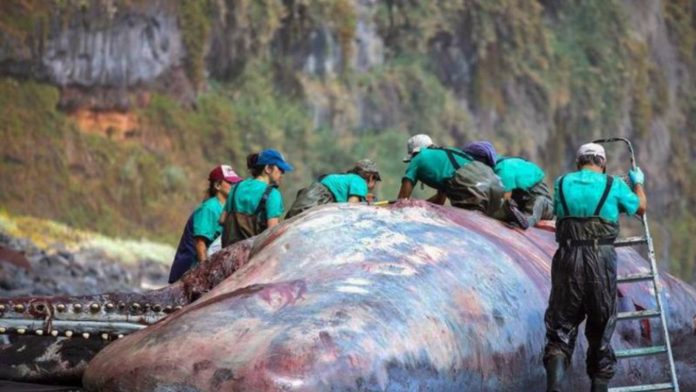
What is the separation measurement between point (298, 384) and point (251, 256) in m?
2.23

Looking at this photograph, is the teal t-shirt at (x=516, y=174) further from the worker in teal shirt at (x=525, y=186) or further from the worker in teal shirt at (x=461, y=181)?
the worker in teal shirt at (x=461, y=181)

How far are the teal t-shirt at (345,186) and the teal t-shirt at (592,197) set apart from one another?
3297 mm

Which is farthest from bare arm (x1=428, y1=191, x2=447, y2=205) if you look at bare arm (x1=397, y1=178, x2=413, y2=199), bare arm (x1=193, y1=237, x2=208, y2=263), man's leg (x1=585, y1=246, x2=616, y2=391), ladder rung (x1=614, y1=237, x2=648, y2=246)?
bare arm (x1=193, y1=237, x2=208, y2=263)

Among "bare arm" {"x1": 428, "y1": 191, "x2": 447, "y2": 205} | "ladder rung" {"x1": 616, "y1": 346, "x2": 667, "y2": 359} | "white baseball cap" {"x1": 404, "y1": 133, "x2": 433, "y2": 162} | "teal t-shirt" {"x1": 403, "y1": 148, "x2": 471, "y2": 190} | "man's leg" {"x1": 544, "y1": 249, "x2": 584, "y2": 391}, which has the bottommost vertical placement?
"ladder rung" {"x1": 616, "y1": 346, "x2": 667, "y2": 359}

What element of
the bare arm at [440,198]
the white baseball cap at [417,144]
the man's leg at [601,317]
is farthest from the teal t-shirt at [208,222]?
the man's leg at [601,317]

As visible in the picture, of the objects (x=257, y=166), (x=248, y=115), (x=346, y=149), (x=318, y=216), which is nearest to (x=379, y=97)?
(x=346, y=149)

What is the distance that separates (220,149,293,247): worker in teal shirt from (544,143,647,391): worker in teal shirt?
300cm

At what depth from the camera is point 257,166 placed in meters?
12.4

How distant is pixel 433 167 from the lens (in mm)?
11289

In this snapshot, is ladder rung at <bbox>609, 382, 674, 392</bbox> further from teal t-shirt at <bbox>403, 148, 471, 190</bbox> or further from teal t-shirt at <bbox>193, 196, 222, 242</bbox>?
teal t-shirt at <bbox>193, 196, 222, 242</bbox>

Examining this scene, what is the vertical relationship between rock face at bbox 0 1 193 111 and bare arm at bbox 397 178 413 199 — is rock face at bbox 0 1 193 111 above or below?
above

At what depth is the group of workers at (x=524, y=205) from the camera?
950 cm

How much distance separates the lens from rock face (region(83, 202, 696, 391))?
8039mm

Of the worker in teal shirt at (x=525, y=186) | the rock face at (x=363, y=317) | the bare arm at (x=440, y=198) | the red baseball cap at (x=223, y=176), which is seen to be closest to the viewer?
the rock face at (x=363, y=317)
